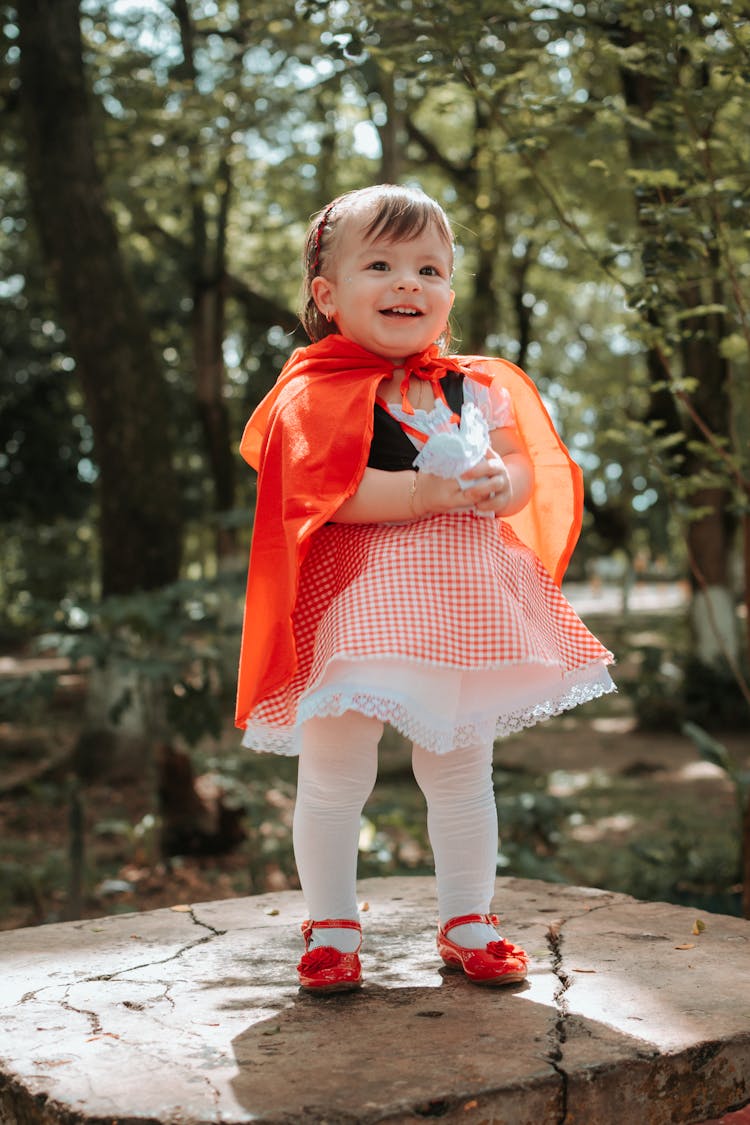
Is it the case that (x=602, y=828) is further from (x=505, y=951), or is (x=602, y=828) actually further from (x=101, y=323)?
(x=505, y=951)

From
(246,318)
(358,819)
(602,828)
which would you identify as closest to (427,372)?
(358,819)

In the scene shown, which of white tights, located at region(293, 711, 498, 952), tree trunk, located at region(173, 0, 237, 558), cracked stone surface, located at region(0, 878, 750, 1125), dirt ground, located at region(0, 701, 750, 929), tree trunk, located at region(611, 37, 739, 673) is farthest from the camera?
tree trunk, located at region(173, 0, 237, 558)

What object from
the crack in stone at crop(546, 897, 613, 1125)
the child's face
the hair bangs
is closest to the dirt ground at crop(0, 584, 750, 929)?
the crack in stone at crop(546, 897, 613, 1125)

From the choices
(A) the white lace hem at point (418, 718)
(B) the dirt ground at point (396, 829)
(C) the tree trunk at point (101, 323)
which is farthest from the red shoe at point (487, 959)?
(C) the tree trunk at point (101, 323)

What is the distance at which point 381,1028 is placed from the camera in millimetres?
2232

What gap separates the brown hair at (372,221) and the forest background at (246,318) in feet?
2.70

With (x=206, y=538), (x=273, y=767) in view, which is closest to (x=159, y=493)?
(x=273, y=767)

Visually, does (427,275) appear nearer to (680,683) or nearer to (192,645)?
(192,645)

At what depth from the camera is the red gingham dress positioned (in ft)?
7.64

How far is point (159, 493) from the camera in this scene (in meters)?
7.48

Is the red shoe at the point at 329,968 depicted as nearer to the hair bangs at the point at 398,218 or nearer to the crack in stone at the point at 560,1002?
the crack in stone at the point at 560,1002

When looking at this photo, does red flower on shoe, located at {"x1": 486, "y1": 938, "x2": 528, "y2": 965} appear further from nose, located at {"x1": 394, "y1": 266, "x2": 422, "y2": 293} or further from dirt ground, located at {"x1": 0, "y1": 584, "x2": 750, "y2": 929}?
dirt ground, located at {"x1": 0, "y1": 584, "x2": 750, "y2": 929}

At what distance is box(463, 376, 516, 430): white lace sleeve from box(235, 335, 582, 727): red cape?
0.03 m

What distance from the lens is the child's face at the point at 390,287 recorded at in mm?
2492
